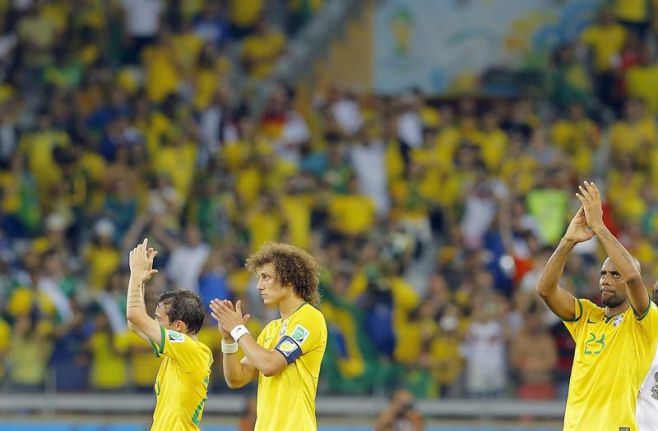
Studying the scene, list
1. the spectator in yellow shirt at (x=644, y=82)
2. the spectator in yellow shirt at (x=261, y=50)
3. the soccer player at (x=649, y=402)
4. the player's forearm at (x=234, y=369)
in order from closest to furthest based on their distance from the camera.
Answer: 1. the player's forearm at (x=234, y=369)
2. the soccer player at (x=649, y=402)
3. the spectator in yellow shirt at (x=644, y=82)
4. the spectator in yellow shirt at (x=261, y=50)

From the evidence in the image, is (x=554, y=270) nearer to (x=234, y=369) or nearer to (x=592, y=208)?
(x=592, y=208)

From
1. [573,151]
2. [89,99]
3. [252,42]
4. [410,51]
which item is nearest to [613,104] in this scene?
[573,151]

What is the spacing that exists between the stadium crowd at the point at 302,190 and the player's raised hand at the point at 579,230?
585cm

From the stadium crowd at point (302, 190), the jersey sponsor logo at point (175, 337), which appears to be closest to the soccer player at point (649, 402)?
the jersey sponsor logo at point (175, 337)

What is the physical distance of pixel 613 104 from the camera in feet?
68.2

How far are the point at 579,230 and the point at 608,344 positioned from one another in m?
0.75

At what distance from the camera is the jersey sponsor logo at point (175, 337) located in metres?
9.45

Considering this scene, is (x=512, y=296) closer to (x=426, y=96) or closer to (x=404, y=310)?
(x=404, y=310)

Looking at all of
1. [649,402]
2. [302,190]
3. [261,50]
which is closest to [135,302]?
[649,402]

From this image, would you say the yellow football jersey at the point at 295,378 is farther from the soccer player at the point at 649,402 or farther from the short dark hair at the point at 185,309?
the soccer player at the point at 649,402

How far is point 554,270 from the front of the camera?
381 inches

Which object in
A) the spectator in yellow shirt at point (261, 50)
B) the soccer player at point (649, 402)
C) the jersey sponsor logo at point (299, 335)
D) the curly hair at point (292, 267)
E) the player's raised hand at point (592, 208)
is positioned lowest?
the soccer player at point (649, 402)

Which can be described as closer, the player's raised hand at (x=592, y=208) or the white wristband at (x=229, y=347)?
the player's raised hand at (x=592, y=208)

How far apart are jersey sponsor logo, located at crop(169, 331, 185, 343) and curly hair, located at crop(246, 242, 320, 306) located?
595mm
